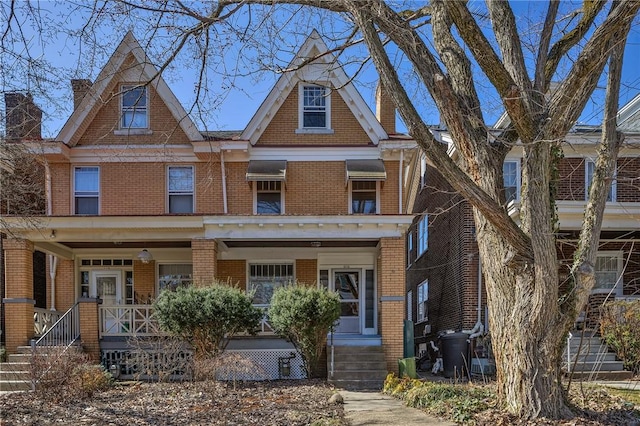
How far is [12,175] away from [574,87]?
1134 cm

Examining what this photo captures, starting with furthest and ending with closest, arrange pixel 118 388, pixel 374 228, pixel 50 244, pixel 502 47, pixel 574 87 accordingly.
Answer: pixel 50 244 → pixel 374 228 → pixel 118 388 → pixel 502 47 → pixel 574 87

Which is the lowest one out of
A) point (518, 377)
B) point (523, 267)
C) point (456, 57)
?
point (518, 377)

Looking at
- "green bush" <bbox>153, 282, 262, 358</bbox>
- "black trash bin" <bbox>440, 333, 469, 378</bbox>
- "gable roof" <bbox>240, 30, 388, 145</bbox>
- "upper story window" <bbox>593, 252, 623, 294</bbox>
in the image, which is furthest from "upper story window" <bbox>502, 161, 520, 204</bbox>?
"green bush" <bbox>153, 282, 262, 358</bbox>

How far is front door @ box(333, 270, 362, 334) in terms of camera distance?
15922mm

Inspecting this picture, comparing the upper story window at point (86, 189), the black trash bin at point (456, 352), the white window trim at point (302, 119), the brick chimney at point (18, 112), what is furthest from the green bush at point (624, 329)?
the upper story window at point (86, 189)

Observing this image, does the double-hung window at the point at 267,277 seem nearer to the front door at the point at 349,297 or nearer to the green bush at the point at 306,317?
the front door at the point at 349,297

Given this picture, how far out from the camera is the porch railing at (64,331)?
11.9 metres

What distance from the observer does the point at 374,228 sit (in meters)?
13.1

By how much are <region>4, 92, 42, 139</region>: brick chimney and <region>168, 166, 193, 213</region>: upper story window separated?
526 centimetres

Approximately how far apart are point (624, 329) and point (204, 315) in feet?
32.5

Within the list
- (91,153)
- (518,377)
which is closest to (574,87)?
(518,377)

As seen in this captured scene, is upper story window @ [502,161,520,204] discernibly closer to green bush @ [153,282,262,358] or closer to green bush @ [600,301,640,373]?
green bush @ [600,301,640,373]

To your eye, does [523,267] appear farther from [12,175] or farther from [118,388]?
[12,175]

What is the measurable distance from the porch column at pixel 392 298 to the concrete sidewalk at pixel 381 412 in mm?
2773
